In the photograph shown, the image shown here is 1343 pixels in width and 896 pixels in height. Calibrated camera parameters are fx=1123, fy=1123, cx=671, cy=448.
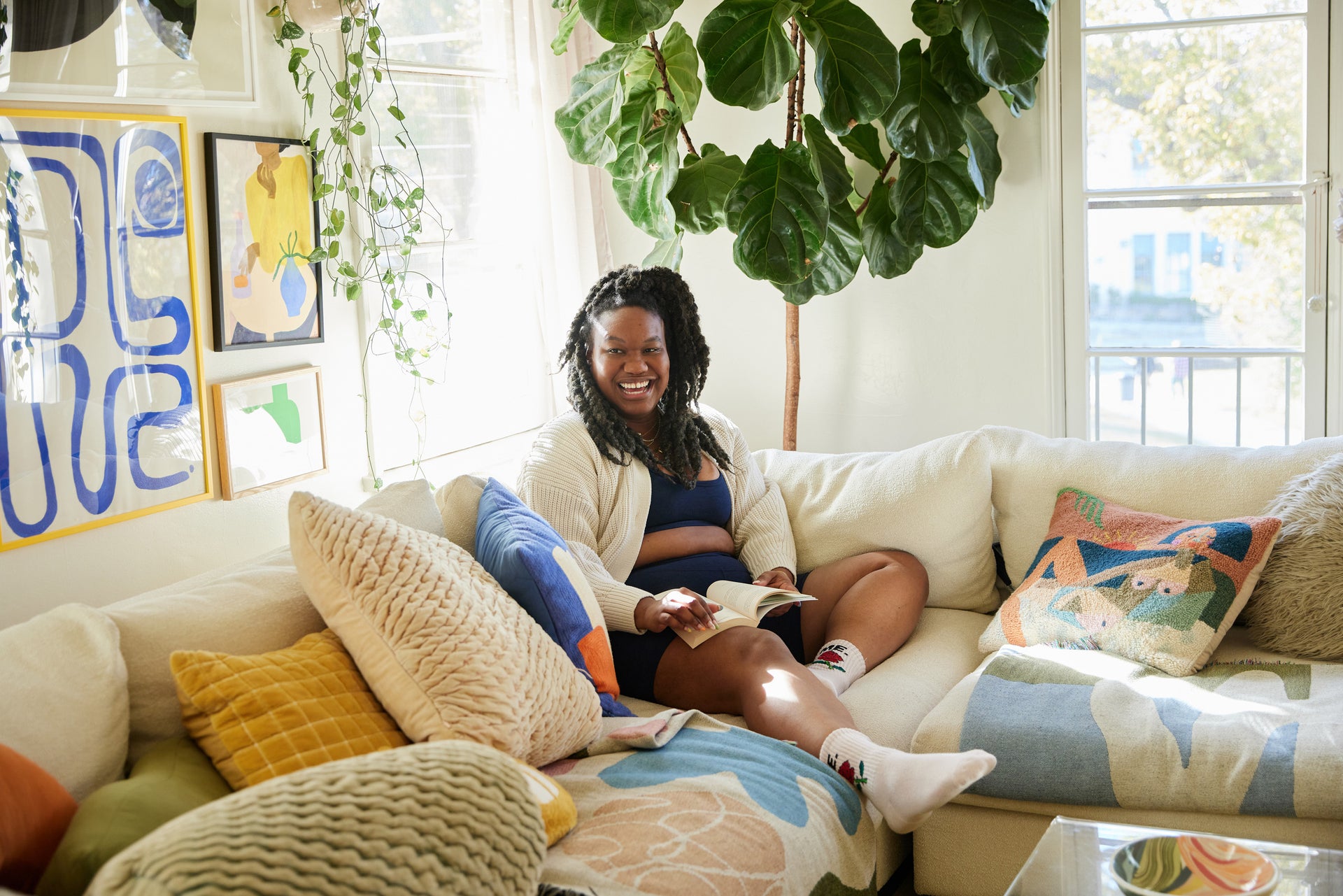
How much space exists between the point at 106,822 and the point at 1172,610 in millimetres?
1803

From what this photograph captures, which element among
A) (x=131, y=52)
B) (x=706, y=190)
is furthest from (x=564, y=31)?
(x=131, y=52)

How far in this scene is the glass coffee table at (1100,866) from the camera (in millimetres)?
1357

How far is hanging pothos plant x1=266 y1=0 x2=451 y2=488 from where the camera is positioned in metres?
2.46

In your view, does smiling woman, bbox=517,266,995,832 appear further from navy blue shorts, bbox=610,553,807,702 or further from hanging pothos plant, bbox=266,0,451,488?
hanging pothos plant, bbox=266,0,451,488

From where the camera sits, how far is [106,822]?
3.71 ft

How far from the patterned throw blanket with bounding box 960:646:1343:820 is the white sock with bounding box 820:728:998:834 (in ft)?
0.69

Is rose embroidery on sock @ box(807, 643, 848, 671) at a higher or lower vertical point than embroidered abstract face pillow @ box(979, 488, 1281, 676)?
lower

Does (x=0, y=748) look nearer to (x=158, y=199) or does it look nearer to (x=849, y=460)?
(x=158, y=199)

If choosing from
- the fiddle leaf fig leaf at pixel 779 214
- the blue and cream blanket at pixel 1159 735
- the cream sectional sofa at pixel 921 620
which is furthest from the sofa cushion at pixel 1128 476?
the fiddle leaf fig leaf at pixel 779 214

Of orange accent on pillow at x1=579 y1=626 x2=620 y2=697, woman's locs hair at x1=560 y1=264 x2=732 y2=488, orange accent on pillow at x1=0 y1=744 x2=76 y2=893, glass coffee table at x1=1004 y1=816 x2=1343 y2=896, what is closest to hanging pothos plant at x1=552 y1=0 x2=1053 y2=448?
woman's locs hair at x1=560 y1=264 x2=732 y2=488

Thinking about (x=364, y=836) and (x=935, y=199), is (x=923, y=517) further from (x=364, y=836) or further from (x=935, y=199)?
(x=364, y=836)

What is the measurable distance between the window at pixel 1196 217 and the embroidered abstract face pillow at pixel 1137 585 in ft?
3.17

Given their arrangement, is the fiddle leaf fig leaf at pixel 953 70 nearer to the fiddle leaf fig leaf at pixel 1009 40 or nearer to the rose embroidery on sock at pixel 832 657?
the fiddle leaf fig leaf at pixel 1009 40

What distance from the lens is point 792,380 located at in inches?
125
